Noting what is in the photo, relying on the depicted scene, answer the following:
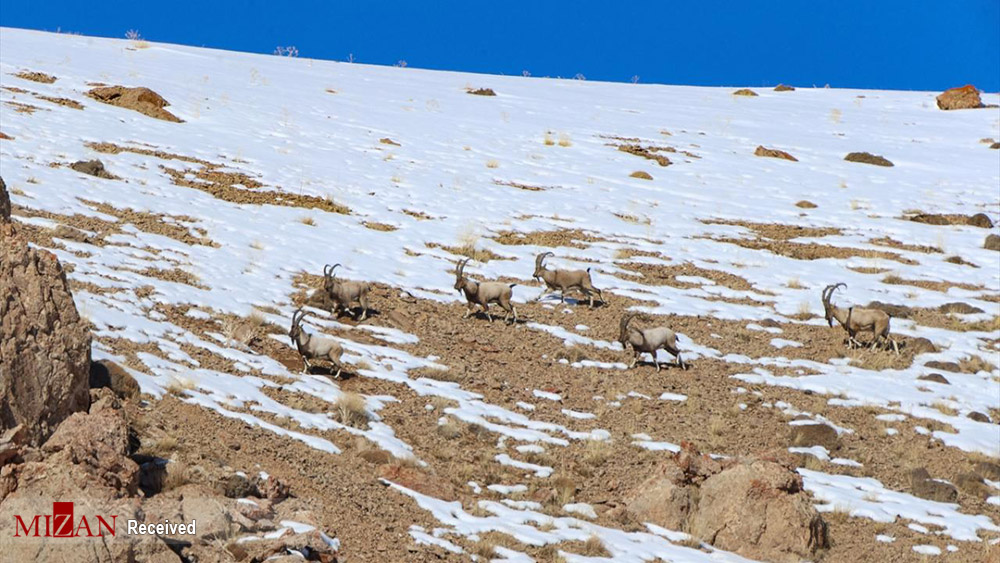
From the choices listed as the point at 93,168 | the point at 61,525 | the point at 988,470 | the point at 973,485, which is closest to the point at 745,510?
the point at 973,485

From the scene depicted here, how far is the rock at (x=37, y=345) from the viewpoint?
28.6ft

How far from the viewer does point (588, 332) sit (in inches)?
749

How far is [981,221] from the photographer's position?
29.7 m

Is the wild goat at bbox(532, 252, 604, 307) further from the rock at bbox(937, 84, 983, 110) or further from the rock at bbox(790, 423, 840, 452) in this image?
the rock at bbox(937, 84, 983, 110)

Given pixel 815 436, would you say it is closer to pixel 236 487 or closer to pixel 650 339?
pixel 650 339

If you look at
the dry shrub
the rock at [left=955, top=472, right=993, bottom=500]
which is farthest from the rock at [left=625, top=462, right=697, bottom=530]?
the rock at [left=955, top=472, right=993, bottom=500]

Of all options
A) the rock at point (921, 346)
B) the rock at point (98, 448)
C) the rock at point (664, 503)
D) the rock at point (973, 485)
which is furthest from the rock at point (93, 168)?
the rock at point (973, 485)

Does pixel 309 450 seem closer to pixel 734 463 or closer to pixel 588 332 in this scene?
pixel 734 463

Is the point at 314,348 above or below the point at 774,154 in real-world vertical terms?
below

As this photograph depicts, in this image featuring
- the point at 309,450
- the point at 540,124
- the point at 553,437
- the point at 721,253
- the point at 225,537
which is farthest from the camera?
the point at 540,124

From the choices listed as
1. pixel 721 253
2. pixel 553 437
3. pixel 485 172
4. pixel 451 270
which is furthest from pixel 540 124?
pixel 553 437

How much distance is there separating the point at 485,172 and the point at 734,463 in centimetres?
2071

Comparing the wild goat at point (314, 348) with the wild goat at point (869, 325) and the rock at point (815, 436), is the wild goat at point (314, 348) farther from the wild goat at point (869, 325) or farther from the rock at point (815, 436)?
the wild goat at point (869, 325)

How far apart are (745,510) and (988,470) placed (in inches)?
208
